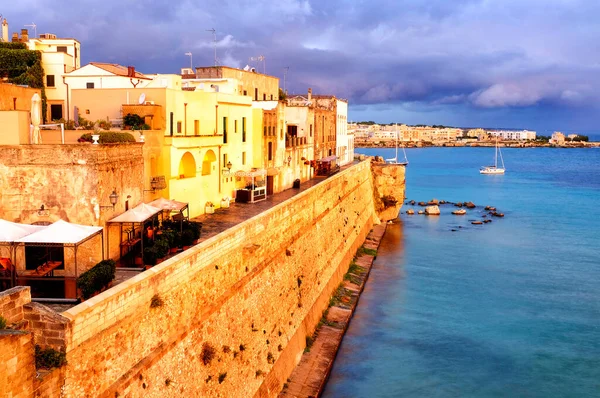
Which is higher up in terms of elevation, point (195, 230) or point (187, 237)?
point (195, 230)

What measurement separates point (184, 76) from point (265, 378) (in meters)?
22.5

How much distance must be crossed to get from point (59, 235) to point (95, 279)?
3.21 feet

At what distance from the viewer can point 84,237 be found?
10.1 metres

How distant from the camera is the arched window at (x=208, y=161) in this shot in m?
20.8

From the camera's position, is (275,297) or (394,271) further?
(394,271)

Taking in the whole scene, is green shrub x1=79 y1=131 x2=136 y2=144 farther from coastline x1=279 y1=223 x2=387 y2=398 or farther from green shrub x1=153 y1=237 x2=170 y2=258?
coastline x1=279 y1=223 x2=387 y2=398

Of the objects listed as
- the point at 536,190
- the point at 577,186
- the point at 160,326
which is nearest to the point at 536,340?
the point at 160,326

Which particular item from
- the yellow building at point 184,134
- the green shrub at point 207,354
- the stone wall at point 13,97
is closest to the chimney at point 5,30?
the yellow building at point 184,134

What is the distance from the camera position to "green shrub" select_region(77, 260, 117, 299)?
30.6 feet

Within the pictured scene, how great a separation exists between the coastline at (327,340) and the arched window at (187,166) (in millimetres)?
6090

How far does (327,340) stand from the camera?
18.5m

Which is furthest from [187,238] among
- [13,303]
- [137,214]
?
[13,303]

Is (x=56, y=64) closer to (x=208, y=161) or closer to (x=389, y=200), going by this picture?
(x=208, y=161)

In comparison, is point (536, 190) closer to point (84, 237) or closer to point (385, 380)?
point (385, 380)
